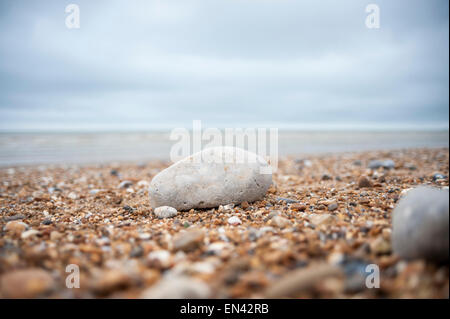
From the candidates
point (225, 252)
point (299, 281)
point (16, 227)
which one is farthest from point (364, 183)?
point (16, 227)

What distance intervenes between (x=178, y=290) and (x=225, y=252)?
0.65 meters

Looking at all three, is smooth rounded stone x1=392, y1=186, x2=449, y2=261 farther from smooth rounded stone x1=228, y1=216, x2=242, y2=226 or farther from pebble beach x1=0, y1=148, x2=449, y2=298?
smooth rounded stone x1=228, y1=216, x2=242, y2=226

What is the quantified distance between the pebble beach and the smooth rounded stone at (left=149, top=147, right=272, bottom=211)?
154 millimetres

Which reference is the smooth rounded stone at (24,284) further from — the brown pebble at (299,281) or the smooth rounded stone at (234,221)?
the smooth rounded stone at (234,221)

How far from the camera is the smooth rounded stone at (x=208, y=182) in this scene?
3787 millimetres

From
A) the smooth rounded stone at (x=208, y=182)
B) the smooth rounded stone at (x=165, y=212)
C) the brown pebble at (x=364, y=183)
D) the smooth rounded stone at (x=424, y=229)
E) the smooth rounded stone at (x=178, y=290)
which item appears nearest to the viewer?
the smooth rounded stone at (x=178, y=290)

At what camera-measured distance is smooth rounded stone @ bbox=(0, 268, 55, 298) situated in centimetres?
174

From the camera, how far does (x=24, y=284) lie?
5.78ft

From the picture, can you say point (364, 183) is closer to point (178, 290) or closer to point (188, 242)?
point (188, 242)

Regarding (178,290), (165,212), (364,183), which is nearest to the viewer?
(178,290)

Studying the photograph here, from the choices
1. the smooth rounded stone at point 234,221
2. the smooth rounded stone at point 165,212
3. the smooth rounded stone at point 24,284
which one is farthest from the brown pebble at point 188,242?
the smooth rounded stone at point 165,212
